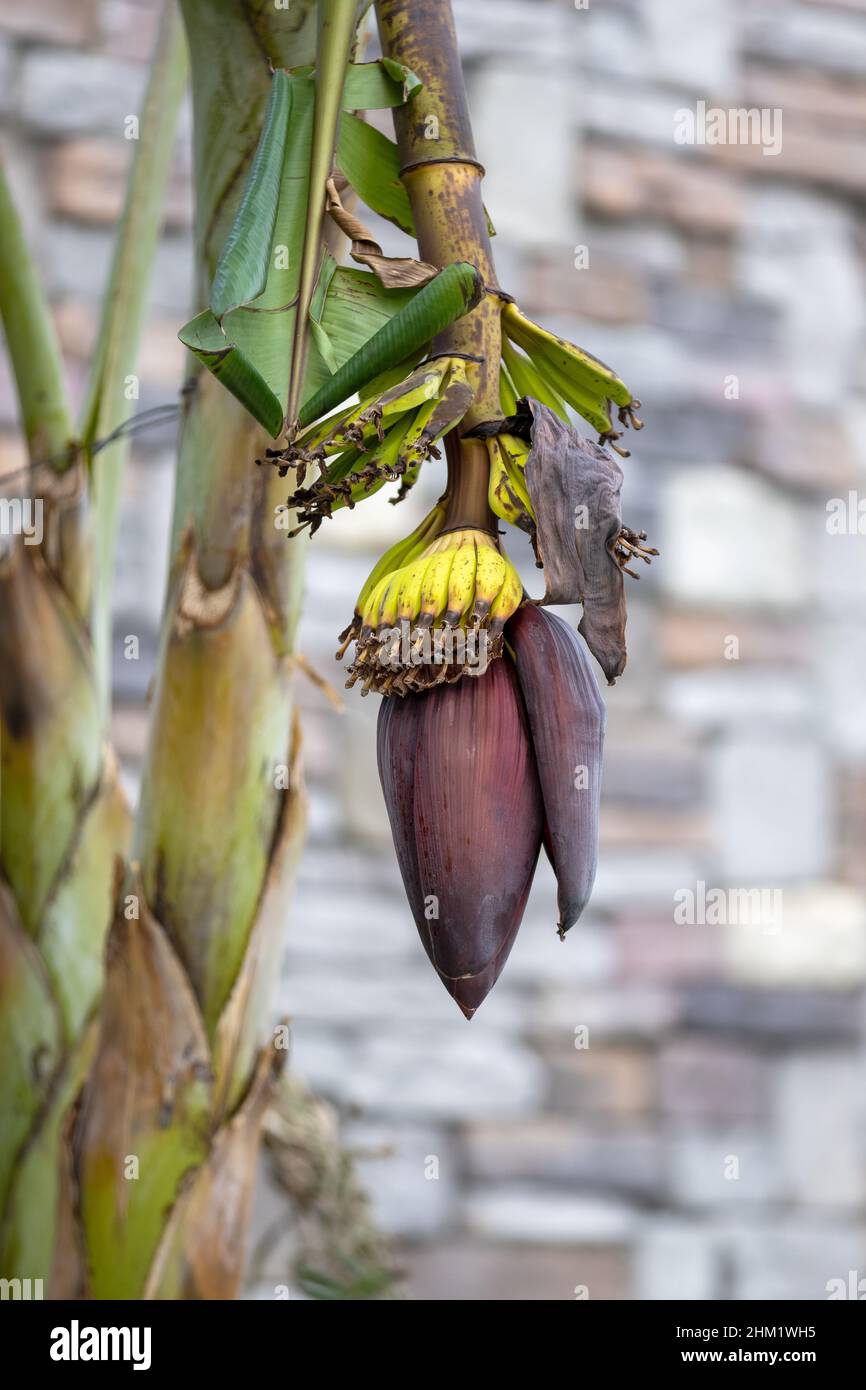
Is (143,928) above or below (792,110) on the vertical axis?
below

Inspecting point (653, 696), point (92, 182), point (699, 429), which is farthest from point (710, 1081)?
point (92, 182)

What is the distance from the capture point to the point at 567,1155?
4.22ft

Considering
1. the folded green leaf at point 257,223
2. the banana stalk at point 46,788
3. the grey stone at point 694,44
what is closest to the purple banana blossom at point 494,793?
the folded green leaf at point 257,223

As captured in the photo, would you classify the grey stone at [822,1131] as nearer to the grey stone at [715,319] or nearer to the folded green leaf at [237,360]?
the grey stone at [715,319]

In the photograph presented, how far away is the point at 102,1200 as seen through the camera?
52 cm

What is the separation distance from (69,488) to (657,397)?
0.92 meters

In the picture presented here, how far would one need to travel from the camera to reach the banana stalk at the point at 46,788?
59 centimetres

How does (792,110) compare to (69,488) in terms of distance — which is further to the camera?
(792,110)

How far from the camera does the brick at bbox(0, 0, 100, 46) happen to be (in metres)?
1.25

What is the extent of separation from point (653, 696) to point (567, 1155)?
17.5 inches

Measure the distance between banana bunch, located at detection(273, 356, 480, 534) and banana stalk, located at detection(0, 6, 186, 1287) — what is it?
30cm

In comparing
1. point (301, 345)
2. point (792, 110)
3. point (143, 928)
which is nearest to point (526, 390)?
point (301, 345)

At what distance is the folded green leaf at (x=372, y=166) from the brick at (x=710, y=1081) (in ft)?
3.52

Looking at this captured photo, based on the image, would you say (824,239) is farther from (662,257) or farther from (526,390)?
(526,390)
